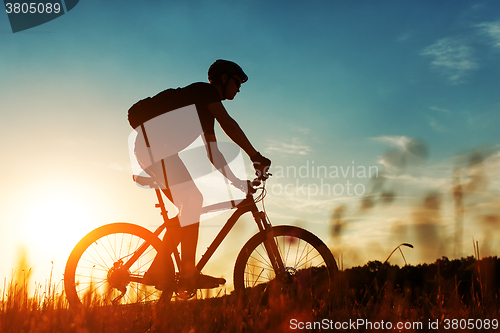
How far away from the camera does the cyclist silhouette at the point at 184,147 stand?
379cm

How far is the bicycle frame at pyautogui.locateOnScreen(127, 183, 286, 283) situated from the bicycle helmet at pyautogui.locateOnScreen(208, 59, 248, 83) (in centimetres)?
128

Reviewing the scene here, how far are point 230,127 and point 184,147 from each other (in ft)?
1.65

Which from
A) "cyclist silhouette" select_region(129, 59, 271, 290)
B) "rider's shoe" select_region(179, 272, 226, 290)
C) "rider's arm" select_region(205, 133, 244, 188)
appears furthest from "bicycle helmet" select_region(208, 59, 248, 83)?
"rider's shoe" select_region(179, 272, 226, 290)

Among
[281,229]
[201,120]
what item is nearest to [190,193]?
[201,120]

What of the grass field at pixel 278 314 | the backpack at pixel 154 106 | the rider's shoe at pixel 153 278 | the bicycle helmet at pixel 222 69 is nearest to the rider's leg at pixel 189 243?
the rider's shoe at pixel 153 278

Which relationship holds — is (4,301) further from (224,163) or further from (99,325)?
(224,163)

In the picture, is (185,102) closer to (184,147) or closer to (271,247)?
(184,147)

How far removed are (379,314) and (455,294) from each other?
2.06ft

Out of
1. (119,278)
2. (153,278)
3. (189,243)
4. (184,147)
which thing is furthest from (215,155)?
(119,278)

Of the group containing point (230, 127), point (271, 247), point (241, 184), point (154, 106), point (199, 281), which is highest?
point (154, 106)

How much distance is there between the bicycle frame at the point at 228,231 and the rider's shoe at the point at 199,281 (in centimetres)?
14

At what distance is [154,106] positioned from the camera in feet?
12.5

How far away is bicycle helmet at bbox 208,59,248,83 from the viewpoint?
416 cm

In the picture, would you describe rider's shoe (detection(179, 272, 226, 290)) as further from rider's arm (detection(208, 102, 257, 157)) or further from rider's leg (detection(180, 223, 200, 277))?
rider's arm (detection(208, 102, 257, 157))
